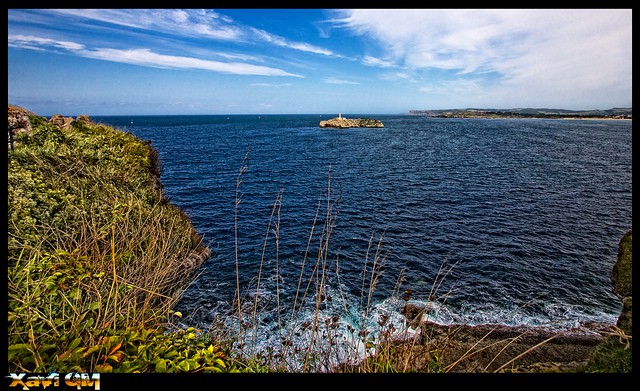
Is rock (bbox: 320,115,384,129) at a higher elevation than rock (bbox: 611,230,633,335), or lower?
higher

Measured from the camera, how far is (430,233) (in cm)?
1920

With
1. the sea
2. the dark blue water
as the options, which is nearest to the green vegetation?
the sea

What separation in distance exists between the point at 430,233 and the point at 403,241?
212 cm

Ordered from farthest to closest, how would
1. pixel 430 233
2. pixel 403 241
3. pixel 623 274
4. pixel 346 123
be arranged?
pixel 346 123 < pixel 430 233 < pixel 403 241 < pixel 623 274

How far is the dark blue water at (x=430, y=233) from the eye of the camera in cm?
1268

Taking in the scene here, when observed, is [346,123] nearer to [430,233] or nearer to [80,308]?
[430,233]

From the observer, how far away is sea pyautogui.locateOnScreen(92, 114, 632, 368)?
11711 millimetres

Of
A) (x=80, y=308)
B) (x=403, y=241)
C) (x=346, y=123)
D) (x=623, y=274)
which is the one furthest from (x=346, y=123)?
(x=80, y=308)

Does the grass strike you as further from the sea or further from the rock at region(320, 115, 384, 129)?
the rock at region(320, 115, 384, 129)

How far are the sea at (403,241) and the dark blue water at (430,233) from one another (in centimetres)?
8

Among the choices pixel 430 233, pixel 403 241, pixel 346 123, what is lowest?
pixel 403 241

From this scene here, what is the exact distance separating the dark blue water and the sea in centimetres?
8
